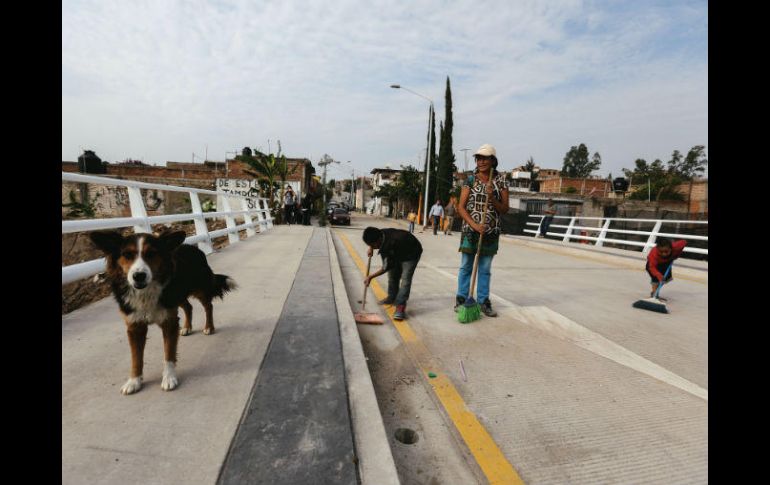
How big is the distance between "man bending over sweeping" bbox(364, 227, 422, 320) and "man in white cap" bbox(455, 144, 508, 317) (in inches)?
23.4

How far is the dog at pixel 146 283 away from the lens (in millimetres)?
1809

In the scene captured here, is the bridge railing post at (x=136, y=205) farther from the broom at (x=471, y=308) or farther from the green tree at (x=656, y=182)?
the green tree at (x=656, y=182)

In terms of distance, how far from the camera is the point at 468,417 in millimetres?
2240

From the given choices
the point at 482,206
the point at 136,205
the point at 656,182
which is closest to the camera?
the point at 482,206

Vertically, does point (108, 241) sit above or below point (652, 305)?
above

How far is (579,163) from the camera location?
8931 centimetres

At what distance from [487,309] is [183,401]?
3307mm

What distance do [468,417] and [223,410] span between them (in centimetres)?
144

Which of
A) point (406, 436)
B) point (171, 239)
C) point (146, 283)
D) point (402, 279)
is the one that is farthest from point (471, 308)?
point (146, 283)

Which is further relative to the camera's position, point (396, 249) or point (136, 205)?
point (136, 205)

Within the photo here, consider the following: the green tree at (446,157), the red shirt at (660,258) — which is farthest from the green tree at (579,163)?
the red shirt at (660,258)

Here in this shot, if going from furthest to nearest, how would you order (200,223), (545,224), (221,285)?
1. (545,224)
2. (200,223)
3. (221,285)

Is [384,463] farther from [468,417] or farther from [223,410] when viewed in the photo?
[223,410]

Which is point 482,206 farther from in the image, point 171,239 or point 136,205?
point 136,205
